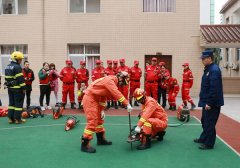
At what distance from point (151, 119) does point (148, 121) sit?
0.48 ft

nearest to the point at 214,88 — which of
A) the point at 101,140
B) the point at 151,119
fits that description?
the point at 151,119

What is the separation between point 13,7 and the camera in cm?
1795

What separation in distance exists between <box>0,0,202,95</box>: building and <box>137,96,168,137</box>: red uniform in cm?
971

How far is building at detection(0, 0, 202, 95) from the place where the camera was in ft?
54.7

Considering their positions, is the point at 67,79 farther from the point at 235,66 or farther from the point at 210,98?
the point at 235,66

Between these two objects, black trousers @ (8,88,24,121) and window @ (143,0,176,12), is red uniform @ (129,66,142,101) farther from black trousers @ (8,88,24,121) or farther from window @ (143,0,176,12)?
window @ (143,0,176,12)

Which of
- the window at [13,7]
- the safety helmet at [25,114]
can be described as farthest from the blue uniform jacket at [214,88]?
the window at [13,7]

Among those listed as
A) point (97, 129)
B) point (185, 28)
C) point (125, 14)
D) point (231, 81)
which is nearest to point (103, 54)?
point (125, 14)

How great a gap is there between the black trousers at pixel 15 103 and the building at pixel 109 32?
25.6 ft

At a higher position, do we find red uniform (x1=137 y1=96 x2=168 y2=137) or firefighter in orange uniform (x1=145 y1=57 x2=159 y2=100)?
firefighter in orange uniform (x1=145 y1=57 x2=159 y2=100)

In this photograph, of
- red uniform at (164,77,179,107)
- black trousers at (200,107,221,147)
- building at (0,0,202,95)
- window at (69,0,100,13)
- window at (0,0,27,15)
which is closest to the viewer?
black trousers at (200,107,221,147)

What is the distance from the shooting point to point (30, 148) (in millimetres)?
6676

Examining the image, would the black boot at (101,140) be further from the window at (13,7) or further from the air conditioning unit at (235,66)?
the air conditioning unit at (235,66)

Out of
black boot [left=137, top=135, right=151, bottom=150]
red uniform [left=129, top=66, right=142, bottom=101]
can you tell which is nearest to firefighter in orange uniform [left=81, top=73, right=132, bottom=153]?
black boot [left=137, top=135, right=151, bottom=150]
